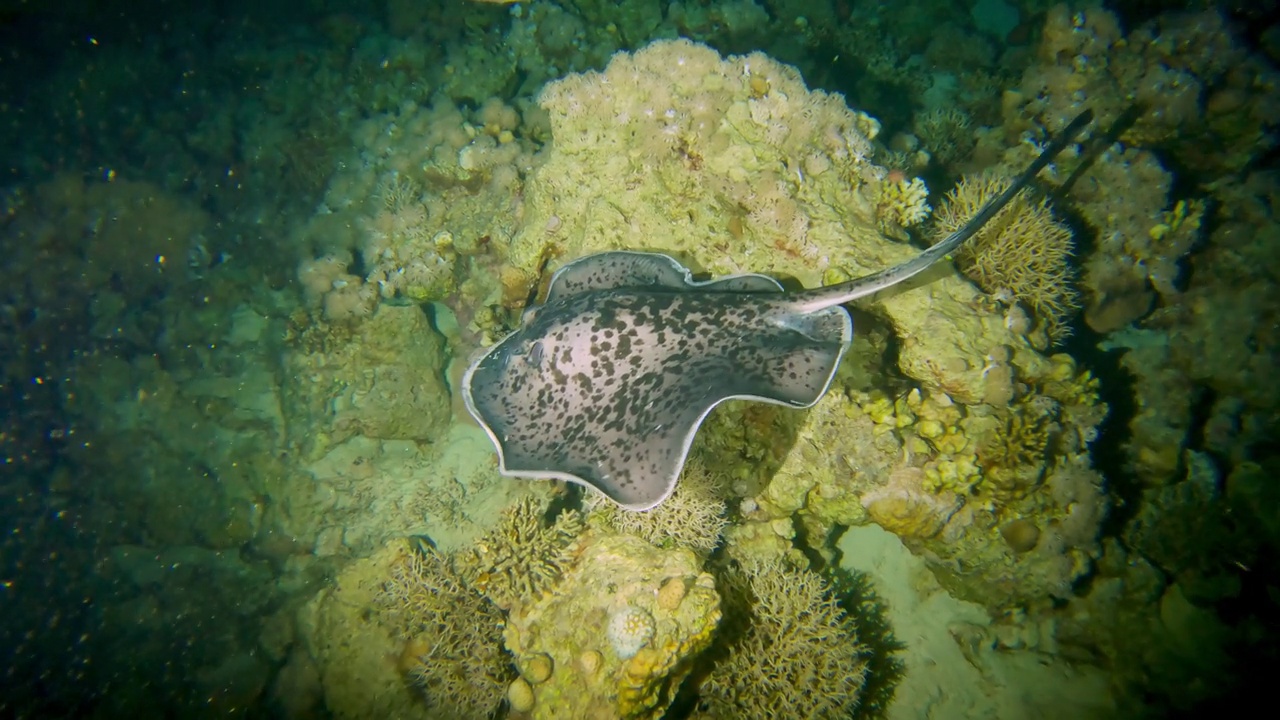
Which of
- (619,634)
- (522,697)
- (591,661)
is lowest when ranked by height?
(522,697)

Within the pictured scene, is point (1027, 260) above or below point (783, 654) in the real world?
above

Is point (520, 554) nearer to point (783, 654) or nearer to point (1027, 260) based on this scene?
point (783, 654)

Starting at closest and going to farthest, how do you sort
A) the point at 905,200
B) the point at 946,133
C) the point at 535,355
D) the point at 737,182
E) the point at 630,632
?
the point at 630,632
the point at 535,355
the point at 737,182
the point at 905,200
the point at 946,133

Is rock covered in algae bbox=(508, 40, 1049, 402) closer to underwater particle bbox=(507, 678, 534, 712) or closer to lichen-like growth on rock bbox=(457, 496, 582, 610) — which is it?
lichen-like growth on rock bbox=(457, 496, 582, 610)

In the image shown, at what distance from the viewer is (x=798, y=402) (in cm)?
363

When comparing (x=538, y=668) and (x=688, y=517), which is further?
(x=688, y=517)

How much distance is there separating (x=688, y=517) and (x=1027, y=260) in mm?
4133

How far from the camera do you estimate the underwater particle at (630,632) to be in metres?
3.68

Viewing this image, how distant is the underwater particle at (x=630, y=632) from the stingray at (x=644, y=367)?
40.9 inches

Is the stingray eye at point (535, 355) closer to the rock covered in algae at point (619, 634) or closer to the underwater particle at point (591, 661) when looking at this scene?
the rock covered in algae at point (619, 634)

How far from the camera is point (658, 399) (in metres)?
3.84

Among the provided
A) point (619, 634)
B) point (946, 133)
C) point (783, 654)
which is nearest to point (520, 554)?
point (619, 634)

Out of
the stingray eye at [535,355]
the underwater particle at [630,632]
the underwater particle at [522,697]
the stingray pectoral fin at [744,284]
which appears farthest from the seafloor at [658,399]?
the stingray eye at [535,355]

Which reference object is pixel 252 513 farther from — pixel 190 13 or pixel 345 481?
pixel 190 13
